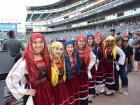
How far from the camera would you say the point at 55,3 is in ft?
276

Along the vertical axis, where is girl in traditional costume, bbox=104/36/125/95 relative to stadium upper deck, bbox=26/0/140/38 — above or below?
below

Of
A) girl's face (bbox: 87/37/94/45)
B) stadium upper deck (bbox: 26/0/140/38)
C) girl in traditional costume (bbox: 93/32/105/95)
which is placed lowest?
girl in traditional costume (bbox: 93/32/105/95)

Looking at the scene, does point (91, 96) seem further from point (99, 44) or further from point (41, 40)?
point (41, 40)

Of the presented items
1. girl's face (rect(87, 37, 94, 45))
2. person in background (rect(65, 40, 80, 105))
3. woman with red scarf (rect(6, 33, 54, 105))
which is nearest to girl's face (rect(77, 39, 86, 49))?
person in background (rect(65, 40, 80, 105))

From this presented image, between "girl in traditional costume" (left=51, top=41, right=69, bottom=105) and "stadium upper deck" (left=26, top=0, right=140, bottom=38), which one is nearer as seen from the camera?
"girl in traditional costume" (left=51, top=41, right=69, bottom=105)

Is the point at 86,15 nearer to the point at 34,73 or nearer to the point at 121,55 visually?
the point at 121,55

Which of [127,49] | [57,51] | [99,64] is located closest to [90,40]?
[99,64]

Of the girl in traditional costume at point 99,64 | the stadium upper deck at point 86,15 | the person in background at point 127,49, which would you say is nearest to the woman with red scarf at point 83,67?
the girl in traditional costume at point 99,64

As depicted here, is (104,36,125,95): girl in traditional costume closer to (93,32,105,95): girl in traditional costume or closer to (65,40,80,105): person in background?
(93,32,105,95): girl in traditional costume

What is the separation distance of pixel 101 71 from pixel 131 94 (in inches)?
42.0

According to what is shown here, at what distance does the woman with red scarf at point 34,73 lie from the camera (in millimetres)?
3529

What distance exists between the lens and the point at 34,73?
3.57 m

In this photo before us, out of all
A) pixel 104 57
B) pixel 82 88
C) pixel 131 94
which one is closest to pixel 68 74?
pixel 82 88

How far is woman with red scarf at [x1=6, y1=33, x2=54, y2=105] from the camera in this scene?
353cm
